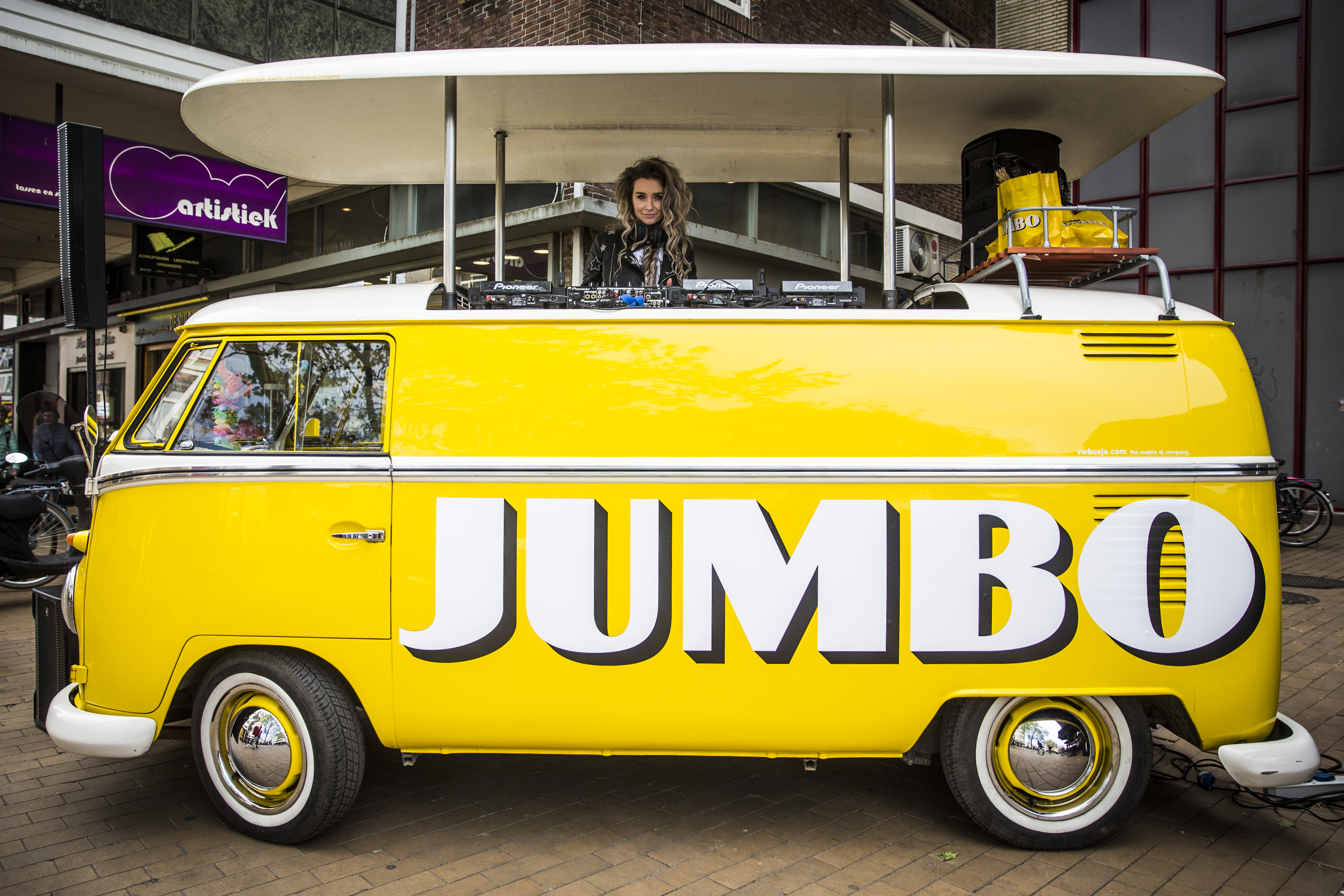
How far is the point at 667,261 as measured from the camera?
187 inches

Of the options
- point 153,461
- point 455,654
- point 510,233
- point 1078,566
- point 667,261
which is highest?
point 510,233

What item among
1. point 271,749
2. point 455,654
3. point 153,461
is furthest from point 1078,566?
point 153,461

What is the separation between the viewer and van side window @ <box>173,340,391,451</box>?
335cm

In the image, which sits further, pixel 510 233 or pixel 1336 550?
pixel 1336 550

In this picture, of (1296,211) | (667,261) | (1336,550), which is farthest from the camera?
(1296,211)

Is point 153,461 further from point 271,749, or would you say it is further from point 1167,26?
point 1167,26

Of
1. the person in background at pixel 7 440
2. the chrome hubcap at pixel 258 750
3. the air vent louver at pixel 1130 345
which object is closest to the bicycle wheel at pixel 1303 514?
the air vent louver at pixel 1130 345

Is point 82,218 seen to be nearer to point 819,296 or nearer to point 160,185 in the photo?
point 819,296

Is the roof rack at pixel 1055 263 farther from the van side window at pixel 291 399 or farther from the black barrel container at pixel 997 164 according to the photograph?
the van side window at pixel 291 399

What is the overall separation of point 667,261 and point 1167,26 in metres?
15.7

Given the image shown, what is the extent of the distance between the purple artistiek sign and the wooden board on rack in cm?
687

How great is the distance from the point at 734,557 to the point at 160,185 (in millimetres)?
8252

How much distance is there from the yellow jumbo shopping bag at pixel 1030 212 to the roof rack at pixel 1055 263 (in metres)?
0.01

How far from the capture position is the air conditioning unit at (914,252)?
44.3 ft
